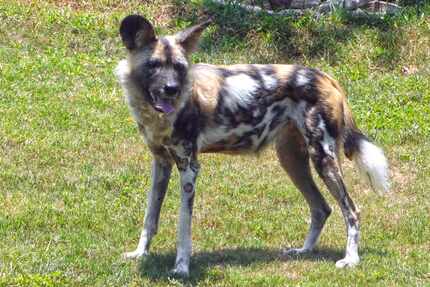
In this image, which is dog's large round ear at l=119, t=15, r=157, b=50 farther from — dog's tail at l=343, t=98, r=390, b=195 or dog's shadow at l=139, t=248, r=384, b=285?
dog's tail at l=343, t=98, r=390, b=195

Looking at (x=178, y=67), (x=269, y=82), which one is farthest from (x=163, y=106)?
(x=269, y=82)

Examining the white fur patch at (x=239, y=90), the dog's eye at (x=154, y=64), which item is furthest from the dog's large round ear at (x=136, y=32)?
the white fur patch at (x=239, y=90)

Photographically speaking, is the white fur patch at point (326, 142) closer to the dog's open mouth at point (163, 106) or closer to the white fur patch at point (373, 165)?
the white fur patch at point (373, 165)

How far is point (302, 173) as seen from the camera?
6.71 meters

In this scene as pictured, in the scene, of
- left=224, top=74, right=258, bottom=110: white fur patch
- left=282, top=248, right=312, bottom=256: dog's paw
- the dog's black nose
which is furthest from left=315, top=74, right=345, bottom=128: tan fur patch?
the dog's black nose

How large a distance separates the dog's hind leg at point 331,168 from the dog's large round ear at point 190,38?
0.94m

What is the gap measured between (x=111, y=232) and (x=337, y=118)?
1685 mm

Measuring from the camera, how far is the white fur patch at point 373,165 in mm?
6402

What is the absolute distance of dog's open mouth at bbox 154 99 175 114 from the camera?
575 cm

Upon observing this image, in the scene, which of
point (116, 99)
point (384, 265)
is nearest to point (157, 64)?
point (384, 265)

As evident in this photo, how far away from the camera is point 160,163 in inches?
246

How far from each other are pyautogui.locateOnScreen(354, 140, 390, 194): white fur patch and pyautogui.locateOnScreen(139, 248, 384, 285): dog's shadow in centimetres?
46

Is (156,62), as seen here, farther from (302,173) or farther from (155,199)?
(302,173)

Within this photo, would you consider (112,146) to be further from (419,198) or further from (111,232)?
(419,198)
